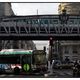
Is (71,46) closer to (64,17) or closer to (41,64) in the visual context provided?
(64,17)

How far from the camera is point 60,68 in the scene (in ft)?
19.6

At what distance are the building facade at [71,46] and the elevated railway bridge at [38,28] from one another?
0.11m

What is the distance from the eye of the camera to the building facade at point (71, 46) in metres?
5.78

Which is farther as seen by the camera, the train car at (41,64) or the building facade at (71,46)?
the train car at (41,64)

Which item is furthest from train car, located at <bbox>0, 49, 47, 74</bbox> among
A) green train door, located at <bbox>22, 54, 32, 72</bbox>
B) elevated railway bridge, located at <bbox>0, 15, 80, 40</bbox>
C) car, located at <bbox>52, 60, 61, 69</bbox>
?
elevated railway bridge, located at <bbox>0, 15, 80, 40</bbox>

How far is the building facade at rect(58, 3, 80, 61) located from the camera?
5.78 m

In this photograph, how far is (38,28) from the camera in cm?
581

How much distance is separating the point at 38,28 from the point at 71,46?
0.65 metres

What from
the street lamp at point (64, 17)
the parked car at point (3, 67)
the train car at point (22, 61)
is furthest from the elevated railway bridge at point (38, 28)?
the parked car at point (3, 67)

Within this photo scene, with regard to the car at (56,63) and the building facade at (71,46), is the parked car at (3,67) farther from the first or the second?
the building facade at (71,46)

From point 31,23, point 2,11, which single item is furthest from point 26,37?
point 2,11

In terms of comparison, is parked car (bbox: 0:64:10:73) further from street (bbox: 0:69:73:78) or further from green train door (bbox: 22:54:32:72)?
green train door (bbox: 22:54:32:72)

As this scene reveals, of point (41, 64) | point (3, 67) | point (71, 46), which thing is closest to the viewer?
point (71, 46)

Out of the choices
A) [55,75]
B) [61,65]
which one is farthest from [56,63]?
[55,75]
